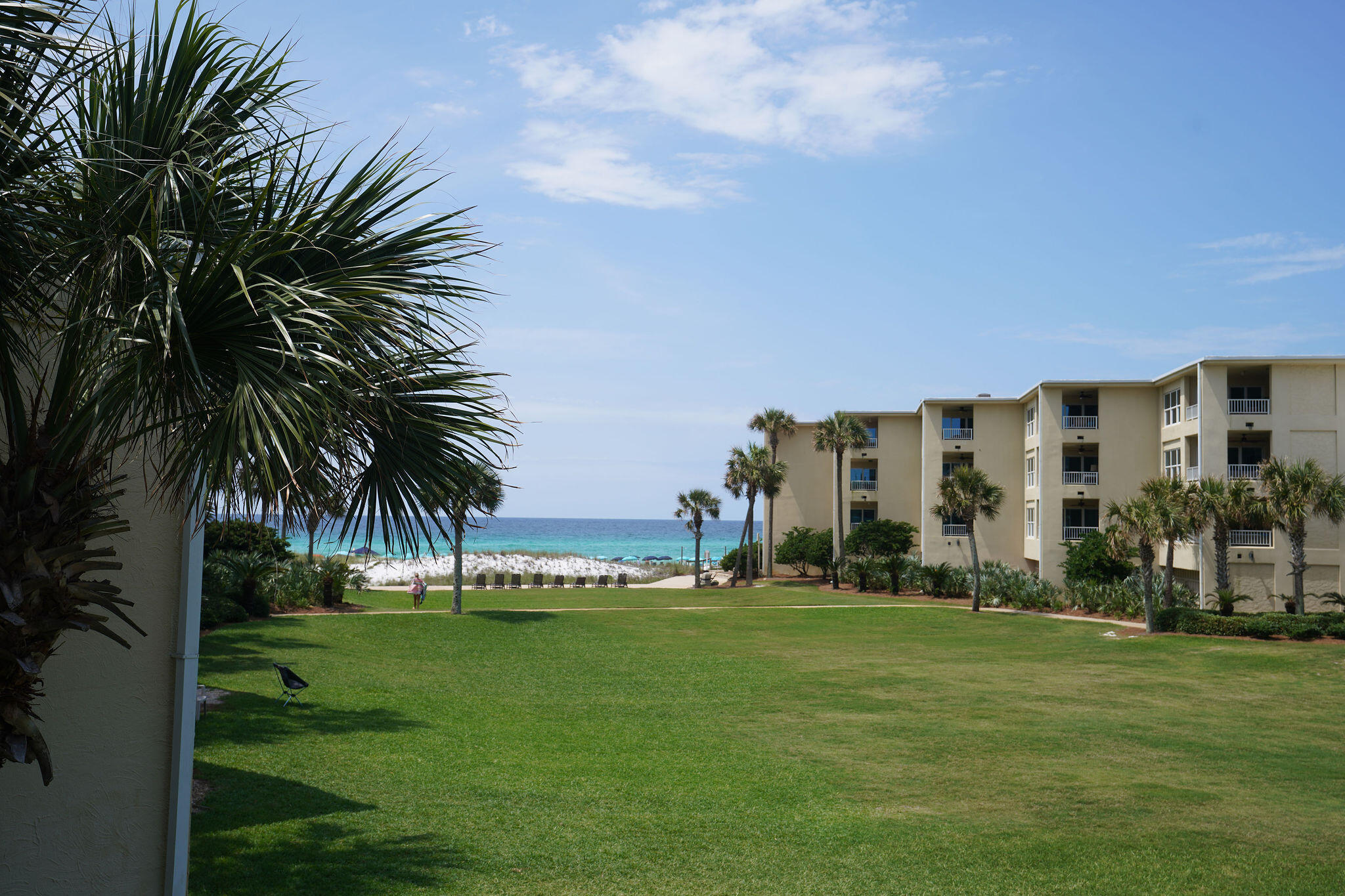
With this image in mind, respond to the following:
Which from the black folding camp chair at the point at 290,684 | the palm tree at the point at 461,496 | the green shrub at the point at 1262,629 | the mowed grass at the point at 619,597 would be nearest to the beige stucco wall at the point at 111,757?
the palm tree at the point at 461,496

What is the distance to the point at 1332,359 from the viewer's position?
118ft

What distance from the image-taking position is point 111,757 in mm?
6789

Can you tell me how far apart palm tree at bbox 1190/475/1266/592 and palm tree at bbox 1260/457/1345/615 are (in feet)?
2.11

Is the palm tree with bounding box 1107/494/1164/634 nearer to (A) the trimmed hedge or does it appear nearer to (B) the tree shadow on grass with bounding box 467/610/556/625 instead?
(A) the trimmed hedge

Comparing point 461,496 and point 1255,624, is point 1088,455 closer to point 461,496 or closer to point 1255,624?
point 1255,624

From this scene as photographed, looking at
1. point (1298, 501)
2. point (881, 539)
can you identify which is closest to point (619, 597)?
point (881, 539)

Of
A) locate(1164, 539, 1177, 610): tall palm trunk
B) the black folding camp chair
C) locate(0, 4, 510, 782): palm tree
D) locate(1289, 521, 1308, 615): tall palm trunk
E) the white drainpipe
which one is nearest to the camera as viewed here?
locate(0, 4, 510, 782): palm tree

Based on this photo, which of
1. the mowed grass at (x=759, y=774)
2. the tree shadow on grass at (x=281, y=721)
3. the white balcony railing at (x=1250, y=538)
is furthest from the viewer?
the white balcony railing at (x=1250, y=538)

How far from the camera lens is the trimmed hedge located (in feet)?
91.0


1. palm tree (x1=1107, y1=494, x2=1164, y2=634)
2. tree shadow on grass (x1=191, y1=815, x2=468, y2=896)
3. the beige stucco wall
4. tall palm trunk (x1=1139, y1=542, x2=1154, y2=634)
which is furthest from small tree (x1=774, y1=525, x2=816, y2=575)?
the beige stucco wall

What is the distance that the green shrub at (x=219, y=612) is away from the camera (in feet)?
74.5

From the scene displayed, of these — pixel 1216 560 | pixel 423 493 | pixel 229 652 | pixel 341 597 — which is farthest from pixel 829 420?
pixel 423 493

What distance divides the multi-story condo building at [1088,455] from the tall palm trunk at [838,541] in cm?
394

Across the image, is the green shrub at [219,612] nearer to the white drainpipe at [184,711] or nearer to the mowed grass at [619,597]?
the mowed grass at [619,597]
